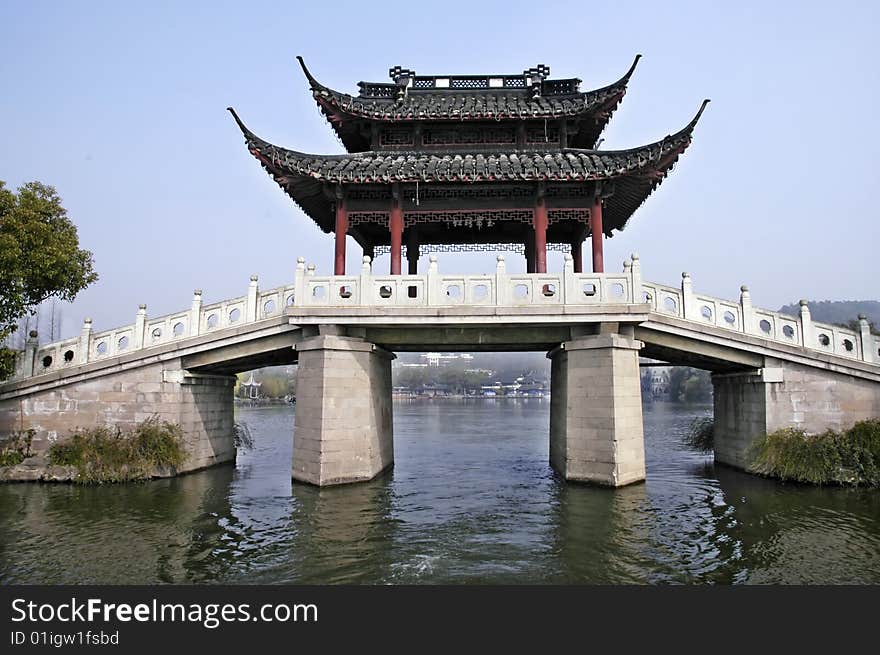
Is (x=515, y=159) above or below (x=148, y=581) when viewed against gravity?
above

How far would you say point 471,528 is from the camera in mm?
11852

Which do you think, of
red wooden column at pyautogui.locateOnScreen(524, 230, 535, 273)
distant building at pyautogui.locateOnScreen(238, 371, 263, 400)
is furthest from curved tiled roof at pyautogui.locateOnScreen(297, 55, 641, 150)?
distant building at pyautogui.locateOnScreen(238, 371, 263, 400)

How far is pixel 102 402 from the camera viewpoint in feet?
55.2

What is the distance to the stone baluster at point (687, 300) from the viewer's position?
52.0ft

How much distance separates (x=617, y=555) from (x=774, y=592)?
2.44 m

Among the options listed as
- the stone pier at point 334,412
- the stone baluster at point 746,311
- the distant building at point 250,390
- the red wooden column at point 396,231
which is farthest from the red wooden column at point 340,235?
the distant building at point 250,390

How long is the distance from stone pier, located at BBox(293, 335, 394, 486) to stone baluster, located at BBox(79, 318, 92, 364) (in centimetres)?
675

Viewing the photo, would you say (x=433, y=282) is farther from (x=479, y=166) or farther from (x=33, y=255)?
(x=33, y=255)

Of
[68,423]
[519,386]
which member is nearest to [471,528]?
[68,423]

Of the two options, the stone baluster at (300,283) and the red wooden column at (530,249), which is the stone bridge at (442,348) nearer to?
the stone baluster at (300,283)

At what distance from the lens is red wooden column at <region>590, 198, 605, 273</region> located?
56.0ft

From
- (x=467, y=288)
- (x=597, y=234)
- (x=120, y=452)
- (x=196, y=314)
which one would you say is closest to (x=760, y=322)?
(x=597, y=234)

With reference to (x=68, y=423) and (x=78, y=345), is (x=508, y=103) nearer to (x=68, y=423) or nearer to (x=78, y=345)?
(x=78, y=345)

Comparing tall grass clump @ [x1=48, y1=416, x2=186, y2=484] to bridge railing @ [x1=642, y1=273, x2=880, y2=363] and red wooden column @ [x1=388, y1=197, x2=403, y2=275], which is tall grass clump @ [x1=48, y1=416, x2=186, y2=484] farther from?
bridge railing @ [x1=642, y1=273, x2=880, y2=363]
